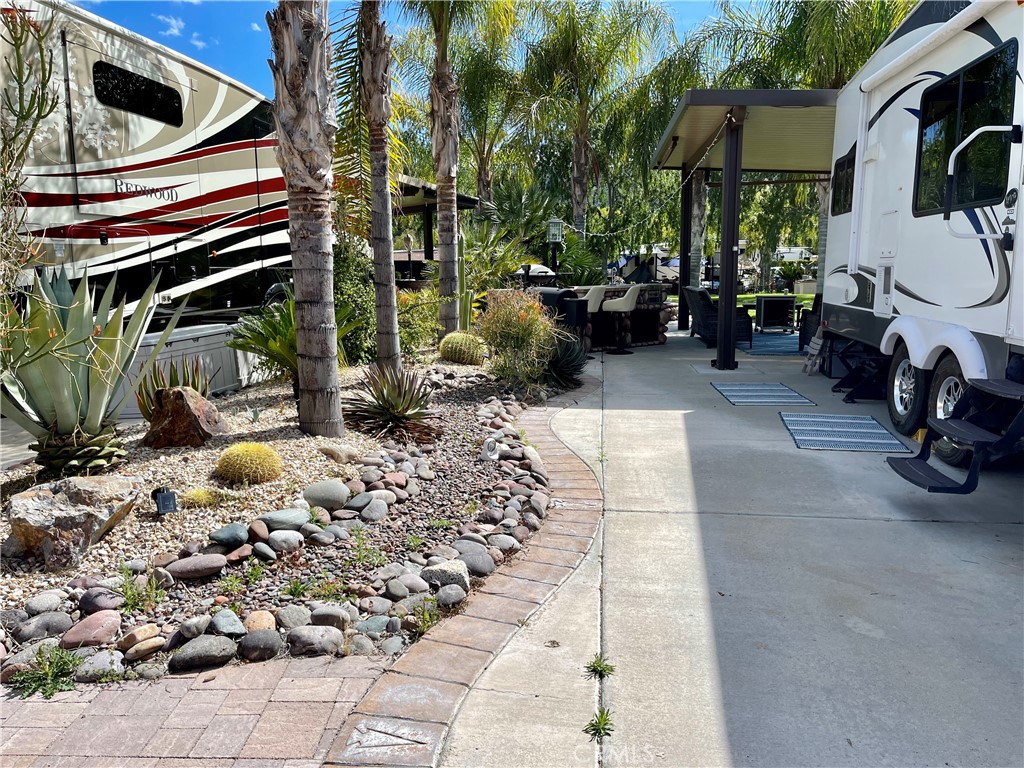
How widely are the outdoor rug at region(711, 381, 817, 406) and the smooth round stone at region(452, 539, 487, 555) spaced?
4643mm

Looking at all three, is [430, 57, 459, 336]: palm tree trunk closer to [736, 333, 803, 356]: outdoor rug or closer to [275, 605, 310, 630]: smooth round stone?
[736, 333, 803, 356]: outdoor rug

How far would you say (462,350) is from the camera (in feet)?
30.8

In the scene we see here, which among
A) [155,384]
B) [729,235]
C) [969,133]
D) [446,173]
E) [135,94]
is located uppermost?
[135,94]

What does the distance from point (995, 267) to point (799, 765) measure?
13.2 feet

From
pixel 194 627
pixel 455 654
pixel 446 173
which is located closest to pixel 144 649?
pixel 194 627

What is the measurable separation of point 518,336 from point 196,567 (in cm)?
474

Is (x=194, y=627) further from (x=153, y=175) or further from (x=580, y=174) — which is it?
(x=580, y=174)

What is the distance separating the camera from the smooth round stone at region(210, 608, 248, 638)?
10.2ft

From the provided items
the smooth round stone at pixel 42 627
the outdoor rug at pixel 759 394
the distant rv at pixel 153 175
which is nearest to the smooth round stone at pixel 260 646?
the smooth round stone at pixel 42 627

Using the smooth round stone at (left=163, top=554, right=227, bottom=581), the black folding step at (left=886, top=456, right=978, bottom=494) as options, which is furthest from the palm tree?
the smooth round stone at (left=163, top=554, right=227, bottom=581)

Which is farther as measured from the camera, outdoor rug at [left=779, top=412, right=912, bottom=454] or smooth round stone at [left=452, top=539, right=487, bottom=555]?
outdoor rug at [left=779, top=412, right=912, bottom=454]

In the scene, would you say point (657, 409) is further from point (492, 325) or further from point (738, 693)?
point (738, 693)

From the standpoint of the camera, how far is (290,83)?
16.8 feet

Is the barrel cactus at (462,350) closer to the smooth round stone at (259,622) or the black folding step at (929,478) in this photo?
the black folding step at (929,478)
